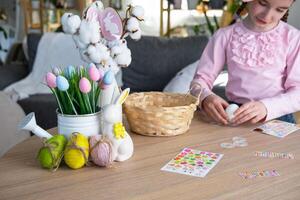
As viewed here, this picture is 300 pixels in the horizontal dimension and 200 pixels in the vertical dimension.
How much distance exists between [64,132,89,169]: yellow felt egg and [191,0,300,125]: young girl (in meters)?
0.45

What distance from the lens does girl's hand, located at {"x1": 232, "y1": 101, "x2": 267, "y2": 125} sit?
1079mm

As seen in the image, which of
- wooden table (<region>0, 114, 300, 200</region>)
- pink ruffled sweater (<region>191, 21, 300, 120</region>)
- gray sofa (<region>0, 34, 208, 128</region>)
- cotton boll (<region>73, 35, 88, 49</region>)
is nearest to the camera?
wooden table (<region>0, 114, 300, 200</region>)

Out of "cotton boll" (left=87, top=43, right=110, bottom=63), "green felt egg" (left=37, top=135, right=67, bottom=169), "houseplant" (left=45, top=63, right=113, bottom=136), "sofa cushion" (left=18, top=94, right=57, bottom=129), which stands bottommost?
"sofa cushion" (left=18, top=94, right=57, bottom=129)

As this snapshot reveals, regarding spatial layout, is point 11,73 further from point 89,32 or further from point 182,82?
point 89,32

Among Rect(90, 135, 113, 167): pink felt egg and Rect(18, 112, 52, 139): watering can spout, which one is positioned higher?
Rect(18, 112, 52, 139): watering can spout

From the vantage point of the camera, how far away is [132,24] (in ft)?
3.18

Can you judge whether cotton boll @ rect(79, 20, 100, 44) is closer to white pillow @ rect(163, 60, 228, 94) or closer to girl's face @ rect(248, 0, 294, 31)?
girl's face @ rect(248, 0, 294, 31)

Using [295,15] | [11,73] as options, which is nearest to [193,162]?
[295,15]

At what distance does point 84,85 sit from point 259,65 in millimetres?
637

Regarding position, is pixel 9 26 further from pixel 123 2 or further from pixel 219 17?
pixel 219 17

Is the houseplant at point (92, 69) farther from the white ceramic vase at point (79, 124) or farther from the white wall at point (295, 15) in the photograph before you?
the white wall at point (295, 15)

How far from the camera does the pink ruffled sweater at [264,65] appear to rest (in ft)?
3.98

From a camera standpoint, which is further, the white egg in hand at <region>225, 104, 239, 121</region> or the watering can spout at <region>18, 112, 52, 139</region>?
the white egg in hand at <region>225, 104, 239, 121</region>

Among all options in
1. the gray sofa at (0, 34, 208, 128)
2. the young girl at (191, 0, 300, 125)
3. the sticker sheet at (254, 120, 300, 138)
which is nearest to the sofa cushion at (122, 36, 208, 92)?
the gray sofa at (0, 34, 208, 128)
